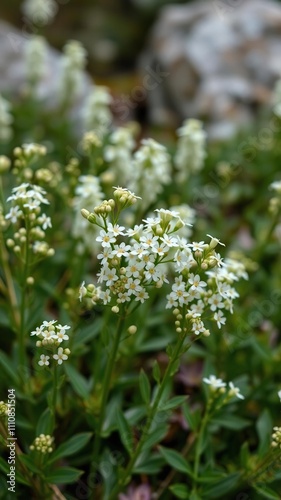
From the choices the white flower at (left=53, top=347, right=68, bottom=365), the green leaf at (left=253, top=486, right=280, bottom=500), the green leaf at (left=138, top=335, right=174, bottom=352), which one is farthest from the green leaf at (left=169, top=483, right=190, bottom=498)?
the white flower at (left=53, top=347, right=68, bottom=365)

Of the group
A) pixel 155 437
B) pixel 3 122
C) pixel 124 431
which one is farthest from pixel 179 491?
pixel 3 122

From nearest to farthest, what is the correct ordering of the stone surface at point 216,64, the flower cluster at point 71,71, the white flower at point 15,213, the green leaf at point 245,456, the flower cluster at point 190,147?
1. the white flower at point 15,213
2. the green leaf at point 245,456
3. the flower cluster at point 190,147
4. the flower cluster at point 71,71
5. the stone surface at point 216,64

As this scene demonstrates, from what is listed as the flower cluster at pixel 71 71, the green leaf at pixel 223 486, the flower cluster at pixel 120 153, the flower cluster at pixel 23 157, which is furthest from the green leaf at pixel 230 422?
the flower cluster at pixel 71 71

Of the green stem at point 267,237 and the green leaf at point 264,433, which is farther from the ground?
the green stem at point 267,237

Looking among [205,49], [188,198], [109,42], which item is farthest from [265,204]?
[109,42]

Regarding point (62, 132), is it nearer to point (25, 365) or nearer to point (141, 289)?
point (25, 365)

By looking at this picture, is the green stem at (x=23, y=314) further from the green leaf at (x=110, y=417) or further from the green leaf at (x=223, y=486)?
the green leaf at (x=223, y=486)

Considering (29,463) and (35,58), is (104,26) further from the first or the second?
(29,463)
